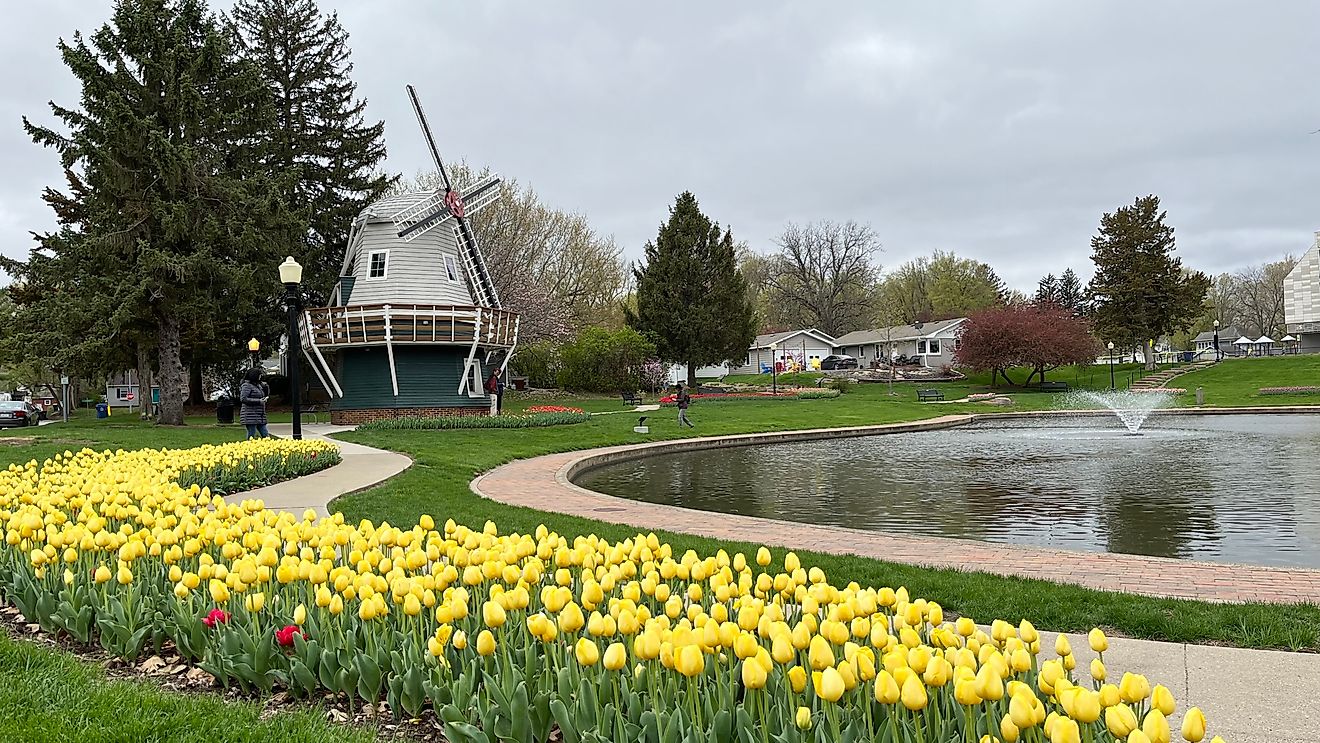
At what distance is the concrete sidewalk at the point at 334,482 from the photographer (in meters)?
11.6

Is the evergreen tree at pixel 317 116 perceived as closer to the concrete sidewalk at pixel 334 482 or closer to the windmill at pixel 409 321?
the windmill at pixel 409 321

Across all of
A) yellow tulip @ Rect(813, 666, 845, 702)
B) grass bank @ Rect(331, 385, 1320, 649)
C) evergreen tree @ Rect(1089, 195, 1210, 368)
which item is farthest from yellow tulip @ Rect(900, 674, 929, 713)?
evergreen tree @ Rect(1089, 195, 1210, 368)

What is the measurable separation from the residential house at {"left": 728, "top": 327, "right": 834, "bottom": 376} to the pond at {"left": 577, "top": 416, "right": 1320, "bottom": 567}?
52113 millimetres

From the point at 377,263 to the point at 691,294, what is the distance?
73.5 feet

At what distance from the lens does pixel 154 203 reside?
28406mm

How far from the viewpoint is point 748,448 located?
23453mm

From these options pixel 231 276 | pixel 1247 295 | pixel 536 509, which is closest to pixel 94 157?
pixel 231 276

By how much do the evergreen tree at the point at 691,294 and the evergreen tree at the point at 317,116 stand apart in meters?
15.9

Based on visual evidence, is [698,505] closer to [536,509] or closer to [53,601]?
[536,509]

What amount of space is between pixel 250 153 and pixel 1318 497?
34.3m

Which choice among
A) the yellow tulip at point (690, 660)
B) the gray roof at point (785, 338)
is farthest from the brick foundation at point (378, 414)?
the gray roof at point (785, 338)

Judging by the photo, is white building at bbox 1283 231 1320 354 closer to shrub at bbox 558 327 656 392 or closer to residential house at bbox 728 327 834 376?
residential house at bbox 728 327 834 376

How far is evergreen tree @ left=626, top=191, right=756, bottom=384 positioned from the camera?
51.7m

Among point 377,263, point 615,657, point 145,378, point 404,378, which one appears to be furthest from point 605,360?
point 615,657
